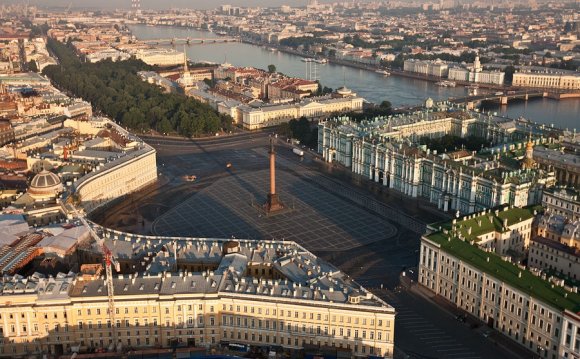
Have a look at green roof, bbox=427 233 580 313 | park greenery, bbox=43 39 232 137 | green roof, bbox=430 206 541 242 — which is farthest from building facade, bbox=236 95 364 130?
green roof, bbox=427 233 580 313

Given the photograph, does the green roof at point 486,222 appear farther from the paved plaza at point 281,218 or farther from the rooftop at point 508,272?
the paved plaza at point 281,218

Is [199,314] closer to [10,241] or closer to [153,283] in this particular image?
[153,283]

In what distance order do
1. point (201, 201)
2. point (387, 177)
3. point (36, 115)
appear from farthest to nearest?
point (36, 115), point (387, 177), point (201, 201)

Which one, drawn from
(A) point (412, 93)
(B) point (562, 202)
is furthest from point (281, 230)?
(A) point (412, 93)

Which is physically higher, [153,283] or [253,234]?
[153,283]

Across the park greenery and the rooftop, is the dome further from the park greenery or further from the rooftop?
the park greenery

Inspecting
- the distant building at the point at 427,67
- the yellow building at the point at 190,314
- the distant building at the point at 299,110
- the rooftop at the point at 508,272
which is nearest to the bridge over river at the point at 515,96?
the distant building at the point at 427,67

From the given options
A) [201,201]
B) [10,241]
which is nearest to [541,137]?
[201,201]
